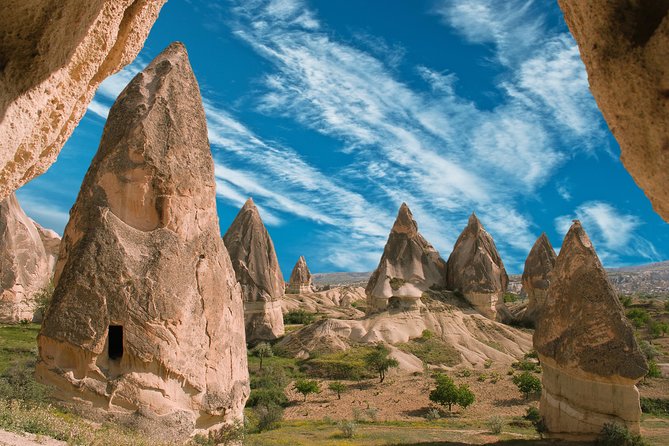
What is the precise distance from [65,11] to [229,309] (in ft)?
20.8

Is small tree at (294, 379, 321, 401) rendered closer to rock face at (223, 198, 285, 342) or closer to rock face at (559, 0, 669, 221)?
rock face at (223, 198, 285, 342)

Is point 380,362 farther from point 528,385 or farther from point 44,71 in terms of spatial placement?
point 44,71

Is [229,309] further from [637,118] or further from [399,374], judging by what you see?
[399,374]

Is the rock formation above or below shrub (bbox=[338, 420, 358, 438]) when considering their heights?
above

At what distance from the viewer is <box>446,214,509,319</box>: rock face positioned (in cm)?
3500

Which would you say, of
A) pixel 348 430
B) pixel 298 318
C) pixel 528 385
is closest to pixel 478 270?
pixel 298 318

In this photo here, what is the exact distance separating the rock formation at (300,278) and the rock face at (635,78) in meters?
57.1

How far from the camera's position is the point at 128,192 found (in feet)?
26.2

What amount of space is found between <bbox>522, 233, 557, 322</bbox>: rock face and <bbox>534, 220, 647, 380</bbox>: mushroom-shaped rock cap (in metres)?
25.5

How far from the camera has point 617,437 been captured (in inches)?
423

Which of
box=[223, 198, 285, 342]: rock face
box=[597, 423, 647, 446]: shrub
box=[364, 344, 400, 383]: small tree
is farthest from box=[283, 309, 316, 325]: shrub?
box=[597, 423, 647, 446]: shrub

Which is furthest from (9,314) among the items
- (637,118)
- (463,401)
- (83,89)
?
(637,118)

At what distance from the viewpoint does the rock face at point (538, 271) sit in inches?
1490

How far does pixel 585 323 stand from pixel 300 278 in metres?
49.4
